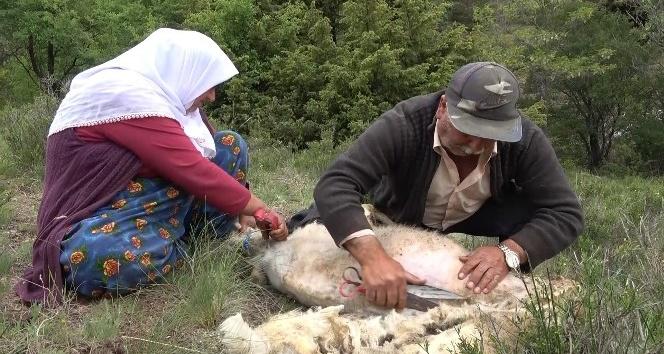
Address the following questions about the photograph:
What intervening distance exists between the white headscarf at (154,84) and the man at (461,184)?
0.70 meters

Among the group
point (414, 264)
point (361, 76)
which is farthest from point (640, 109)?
point (414, 264)

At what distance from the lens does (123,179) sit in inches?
110

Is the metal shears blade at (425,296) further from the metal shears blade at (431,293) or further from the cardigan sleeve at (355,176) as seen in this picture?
the cardigan sleeve at (355,176)

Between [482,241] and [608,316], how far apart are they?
7.14ft

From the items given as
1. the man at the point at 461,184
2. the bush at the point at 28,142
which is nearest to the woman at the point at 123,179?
the man at the point at 461,184

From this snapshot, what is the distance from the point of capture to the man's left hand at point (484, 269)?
2611mm

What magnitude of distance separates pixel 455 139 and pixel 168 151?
3.83 feet

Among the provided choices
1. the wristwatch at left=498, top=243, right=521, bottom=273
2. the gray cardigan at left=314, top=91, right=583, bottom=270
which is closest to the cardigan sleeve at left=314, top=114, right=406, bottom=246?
the gray cardigan at left=314, top=91, right=583, bottom=270

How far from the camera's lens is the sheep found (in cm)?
223

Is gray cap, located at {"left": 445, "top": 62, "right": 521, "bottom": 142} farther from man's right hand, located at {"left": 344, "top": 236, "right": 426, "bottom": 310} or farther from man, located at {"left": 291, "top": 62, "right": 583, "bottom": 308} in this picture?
man's right hand, located at {"left": 344, "top": 236, "right": 426, "bottom": 310}

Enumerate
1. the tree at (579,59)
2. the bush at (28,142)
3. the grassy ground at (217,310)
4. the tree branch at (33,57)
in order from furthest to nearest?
the tree branch at (33,57), the tree at (579,59), the bush at (28,142), the grassy ground at (217,310)

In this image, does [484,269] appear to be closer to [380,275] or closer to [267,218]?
[380,275]

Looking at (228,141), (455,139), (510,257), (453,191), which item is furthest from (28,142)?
(510,257)

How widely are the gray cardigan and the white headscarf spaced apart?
700 mm
